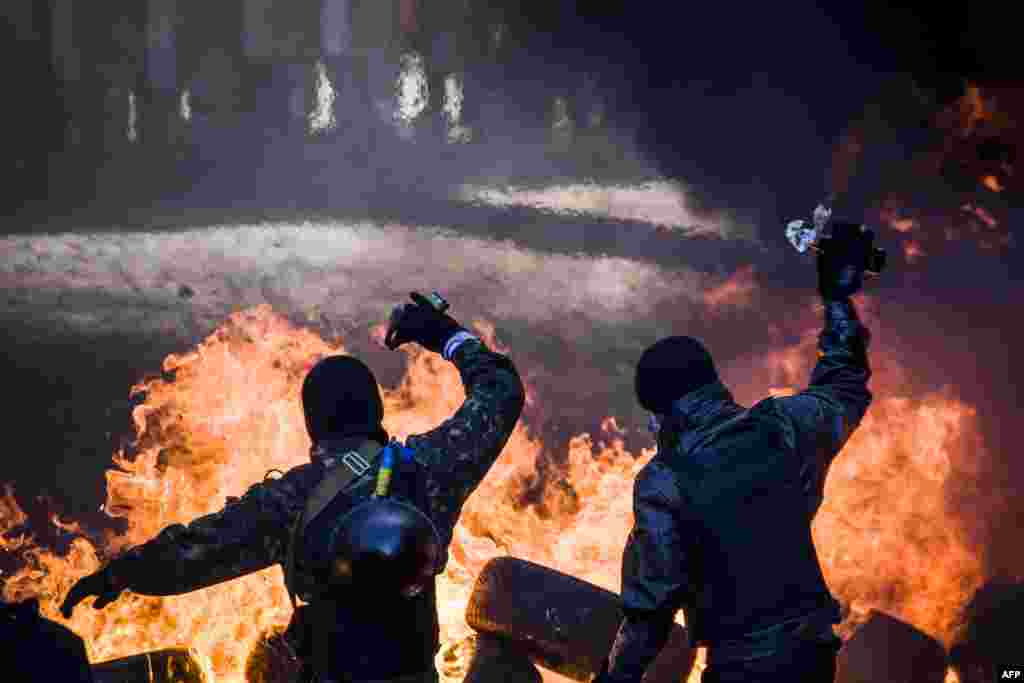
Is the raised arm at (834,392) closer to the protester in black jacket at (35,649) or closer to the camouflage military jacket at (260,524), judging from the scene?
the camouflage military jacket at (260,524)

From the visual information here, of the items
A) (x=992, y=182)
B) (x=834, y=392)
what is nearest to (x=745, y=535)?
(x=834, y=392)

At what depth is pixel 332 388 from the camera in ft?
11.6

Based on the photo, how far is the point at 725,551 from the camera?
3135 millimetres

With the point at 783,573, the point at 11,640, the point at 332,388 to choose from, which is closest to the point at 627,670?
the point at 783,573

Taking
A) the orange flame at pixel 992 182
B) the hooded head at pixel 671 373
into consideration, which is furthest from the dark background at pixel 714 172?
the hooded head at pixel 671 373

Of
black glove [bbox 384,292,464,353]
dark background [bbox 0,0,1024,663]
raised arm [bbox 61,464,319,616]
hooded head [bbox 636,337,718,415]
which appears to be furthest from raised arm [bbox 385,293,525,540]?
dark background [bbox 0,0,1024,663]

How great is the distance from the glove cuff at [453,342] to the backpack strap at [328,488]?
70cm

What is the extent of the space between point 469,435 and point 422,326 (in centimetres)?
64

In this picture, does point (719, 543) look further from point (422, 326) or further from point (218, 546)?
point (218, 546)

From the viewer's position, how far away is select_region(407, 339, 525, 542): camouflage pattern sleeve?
11.7 feet

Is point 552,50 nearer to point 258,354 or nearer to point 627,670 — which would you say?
point 258,354

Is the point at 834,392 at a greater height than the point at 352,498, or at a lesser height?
greater

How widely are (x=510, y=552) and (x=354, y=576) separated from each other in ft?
13.7

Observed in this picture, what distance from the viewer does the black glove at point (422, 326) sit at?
4.02 m
